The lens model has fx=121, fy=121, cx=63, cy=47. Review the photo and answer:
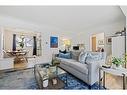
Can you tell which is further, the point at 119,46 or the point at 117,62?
the point at 119,46

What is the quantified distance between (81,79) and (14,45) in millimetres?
6548

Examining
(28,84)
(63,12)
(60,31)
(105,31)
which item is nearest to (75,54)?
(63,12)

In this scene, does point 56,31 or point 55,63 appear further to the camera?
point 56,31

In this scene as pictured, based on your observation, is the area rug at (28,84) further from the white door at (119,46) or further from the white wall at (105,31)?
the white wall at (105,31)

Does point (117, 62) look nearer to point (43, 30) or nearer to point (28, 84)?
point (28, 84)

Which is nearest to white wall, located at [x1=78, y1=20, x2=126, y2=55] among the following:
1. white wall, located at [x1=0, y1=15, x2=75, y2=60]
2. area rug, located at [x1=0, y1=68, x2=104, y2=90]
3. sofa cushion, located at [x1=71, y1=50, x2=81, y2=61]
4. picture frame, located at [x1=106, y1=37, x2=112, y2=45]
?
picture frame, located at [x1=106, y1=37, x2=112, y2=45]

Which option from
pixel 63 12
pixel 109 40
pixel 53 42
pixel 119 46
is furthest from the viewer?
pixel 53 42

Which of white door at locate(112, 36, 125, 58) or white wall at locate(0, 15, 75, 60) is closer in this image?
white door at locate(112, 36, 125, 58)

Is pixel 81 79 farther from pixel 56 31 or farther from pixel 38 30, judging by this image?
pixel 56 31

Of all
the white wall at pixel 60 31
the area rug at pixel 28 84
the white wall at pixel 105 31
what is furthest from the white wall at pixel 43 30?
the area rug at pixel 28 84

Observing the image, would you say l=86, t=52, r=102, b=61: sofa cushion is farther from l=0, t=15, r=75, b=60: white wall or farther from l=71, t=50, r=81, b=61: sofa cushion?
l=0, t=15, r=75, b=60: white wall

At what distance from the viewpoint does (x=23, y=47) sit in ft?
28.2
